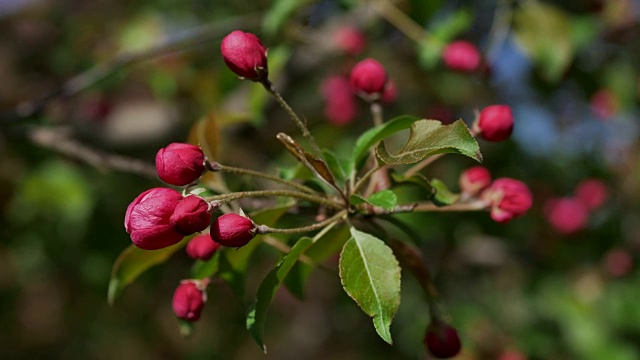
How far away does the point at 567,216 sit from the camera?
253 centimetres

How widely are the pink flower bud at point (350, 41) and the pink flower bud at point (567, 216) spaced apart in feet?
3.39

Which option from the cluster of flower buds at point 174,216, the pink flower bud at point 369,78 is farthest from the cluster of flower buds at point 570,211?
the cluster of flower buds at point 174,216

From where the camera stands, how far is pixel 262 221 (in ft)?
3.29

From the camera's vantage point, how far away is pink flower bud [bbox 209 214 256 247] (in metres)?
0.81

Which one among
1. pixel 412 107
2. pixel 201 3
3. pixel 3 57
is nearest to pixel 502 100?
pixel 412 107

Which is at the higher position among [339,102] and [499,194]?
[499,194]

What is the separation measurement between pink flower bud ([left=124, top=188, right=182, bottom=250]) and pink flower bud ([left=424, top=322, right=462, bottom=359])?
0.46 meters

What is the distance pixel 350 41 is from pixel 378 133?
3.84 feet

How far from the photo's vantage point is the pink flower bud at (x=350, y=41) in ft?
6.83

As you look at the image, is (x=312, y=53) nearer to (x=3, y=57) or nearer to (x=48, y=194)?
(x=48, y=194)

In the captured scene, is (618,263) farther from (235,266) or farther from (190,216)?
(190,216)

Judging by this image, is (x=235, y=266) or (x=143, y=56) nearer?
(x=235, y=266)

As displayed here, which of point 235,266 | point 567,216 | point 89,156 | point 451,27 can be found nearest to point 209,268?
point 235,266

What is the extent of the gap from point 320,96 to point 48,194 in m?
1.23
